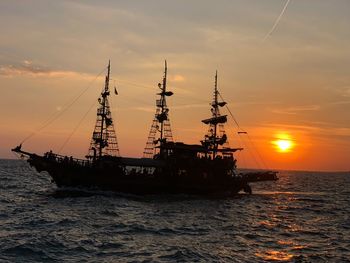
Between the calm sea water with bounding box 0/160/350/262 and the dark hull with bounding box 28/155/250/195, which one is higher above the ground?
the dark hull with bounding box 28/155/250/195

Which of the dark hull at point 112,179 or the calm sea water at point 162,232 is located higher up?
the dark hull at point 112,179

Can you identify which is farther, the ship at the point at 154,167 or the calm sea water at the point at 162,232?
the ship at the point at 154,167

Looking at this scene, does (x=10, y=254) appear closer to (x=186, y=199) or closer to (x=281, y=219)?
(x=281, y=219)

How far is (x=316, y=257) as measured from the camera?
23703 mm

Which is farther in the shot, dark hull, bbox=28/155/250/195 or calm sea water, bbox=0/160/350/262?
dark hull, bbox=28/155/250/195

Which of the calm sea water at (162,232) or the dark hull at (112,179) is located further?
the dark hull at (112,179)

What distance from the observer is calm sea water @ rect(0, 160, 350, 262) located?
23.2 metres

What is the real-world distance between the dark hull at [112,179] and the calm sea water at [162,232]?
6581 mm

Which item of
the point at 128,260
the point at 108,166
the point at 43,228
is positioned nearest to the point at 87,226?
the point at 43,228

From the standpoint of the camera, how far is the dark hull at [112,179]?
56.0 metres

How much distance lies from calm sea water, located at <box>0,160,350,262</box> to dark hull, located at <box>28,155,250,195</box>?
6.58 metres

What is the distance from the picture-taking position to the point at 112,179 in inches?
2195

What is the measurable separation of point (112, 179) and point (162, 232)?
1032 inches

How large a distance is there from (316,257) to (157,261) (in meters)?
9.01
